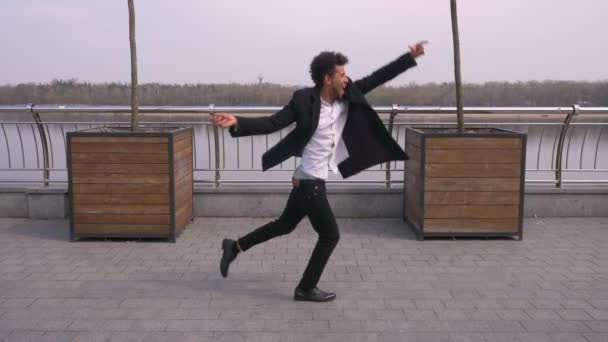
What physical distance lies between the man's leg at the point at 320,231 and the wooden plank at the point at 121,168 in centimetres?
228

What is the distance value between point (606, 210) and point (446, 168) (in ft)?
8.06

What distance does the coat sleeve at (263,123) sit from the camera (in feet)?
13.4

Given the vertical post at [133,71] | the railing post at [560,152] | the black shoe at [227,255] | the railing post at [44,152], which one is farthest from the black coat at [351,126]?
the railing post at [44,152]

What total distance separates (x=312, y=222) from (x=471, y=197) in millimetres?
2454

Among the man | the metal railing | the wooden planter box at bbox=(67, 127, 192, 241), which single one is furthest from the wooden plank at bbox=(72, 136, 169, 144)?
the man

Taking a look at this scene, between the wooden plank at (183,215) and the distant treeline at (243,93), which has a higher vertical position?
the distant treeline at (243,93)

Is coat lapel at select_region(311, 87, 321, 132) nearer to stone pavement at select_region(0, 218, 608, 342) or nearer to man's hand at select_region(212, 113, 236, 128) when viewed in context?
man's hand at select_region(212, 113, 236, 128)

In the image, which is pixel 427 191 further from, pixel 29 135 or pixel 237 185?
pixel 29 135

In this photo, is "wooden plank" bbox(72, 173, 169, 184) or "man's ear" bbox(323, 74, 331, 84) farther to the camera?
"wooden plank" bbox(72, 173, 169, 184)

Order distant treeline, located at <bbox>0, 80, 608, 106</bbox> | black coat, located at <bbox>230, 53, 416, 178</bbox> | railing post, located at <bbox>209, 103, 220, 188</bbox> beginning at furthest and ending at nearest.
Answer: distant treeline, located at <bbox>0, 80, 608, 106</bbox> → railing post, located at <bbox>209, 103, 220, 188</bbox> → black coat, located at <bbox>230, 53, 416, 178</bbox>

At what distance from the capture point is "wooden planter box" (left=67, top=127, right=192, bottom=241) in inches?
252

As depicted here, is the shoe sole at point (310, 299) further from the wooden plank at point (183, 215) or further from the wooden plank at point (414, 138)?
the wooden plank at point (414, 138)

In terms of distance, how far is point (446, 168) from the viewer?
6.50 m

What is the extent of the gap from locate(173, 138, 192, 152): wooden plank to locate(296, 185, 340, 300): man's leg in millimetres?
2304
